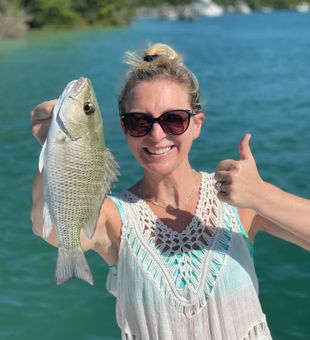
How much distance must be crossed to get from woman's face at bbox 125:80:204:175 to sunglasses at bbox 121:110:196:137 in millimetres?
15

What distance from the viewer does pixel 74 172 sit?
6.73ft

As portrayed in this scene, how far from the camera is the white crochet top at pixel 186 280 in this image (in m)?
2.23

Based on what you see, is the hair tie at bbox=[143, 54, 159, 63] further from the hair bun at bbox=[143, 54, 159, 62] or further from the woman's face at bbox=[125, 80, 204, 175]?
the woman's face at bbox=[125, 80, 204, 175]

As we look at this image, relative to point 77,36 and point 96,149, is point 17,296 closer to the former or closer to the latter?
point 96,149

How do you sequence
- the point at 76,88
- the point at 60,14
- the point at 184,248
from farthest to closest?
1. the point at 60,14
2. the point at 184,248
3. the point at 76,88

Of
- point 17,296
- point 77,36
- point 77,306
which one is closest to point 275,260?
point 77,306

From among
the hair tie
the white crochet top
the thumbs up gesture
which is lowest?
the white crochet top

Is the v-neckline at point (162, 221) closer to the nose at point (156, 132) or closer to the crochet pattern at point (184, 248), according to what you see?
the crochet pattern at point (184, 248)

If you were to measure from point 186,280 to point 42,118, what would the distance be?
857mm

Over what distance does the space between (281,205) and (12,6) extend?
153 ft

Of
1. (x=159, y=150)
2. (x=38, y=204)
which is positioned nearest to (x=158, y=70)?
(x=159, y=150)

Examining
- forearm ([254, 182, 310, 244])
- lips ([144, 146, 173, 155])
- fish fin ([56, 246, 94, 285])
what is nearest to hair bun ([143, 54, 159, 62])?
lips ([144, 146, 173, 155])

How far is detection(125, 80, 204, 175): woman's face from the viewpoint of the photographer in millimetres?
2258

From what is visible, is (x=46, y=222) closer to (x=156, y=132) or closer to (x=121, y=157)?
(x=156, y=132)
